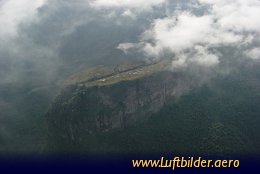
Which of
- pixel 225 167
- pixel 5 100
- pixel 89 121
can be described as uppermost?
pixel 5 100

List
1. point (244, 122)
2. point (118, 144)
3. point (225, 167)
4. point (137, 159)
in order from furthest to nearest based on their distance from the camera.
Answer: point (244, 122) < point (118, 144) < point (137, 159) < point (225, 167)

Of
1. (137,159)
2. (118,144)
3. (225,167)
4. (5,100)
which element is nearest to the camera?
(225,167)

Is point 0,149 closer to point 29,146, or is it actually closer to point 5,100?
point 29,146

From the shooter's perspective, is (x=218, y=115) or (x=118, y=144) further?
(x=218, y=115)

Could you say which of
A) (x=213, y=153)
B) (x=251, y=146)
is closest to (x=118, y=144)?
(x=213, y=153)

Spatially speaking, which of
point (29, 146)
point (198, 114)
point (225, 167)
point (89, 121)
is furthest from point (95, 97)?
point (225, 167)

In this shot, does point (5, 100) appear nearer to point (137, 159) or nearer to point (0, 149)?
point (0, 149)

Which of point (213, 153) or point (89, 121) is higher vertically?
point (89, 121)
